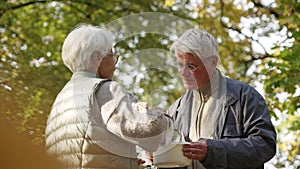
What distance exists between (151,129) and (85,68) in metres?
0.34

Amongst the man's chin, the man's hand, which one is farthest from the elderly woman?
the man's chin

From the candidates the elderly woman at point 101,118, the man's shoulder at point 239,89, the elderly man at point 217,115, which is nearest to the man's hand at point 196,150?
the elderly man at point 217,115

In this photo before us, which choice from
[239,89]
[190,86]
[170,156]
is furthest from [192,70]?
Answer: [170,156]

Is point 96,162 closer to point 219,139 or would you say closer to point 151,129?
point 151,129

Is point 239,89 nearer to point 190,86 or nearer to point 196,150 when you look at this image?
point 190,86

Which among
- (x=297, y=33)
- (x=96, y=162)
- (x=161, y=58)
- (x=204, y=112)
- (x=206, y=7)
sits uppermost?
(x=206, y=7)

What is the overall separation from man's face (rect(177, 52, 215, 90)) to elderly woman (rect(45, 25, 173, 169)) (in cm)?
30

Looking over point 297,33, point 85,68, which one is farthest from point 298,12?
point 85,68

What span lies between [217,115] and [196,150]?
29 cm

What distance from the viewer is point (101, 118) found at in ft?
6.13

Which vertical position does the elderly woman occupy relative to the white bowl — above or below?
above

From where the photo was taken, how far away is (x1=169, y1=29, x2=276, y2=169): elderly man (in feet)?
7.30

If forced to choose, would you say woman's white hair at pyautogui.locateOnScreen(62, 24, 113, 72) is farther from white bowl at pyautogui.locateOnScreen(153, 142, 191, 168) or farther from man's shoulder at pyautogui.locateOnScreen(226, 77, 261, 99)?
man's shoulder at pyautogui.locateOnScreen(226, 77, 261, 99)

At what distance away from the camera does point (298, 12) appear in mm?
5637
